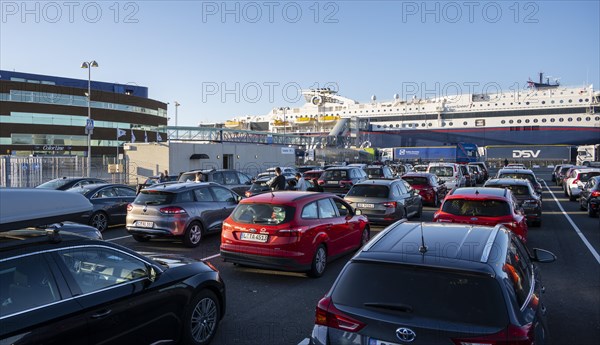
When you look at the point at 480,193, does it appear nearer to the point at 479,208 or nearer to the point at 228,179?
the point at 479,208

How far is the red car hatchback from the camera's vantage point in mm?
6898

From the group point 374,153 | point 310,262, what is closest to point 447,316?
point 310,262

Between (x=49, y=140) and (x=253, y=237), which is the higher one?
(x=49, y=140)

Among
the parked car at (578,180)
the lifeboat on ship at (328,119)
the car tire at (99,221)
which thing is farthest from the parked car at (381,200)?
the lifeboat on ship at (328,119)

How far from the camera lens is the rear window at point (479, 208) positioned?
8.29 metres

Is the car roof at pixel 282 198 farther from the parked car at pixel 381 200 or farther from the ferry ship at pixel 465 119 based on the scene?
the ferry ship at pixel 465 119

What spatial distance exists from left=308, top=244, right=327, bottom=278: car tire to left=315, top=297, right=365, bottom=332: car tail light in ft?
13.3

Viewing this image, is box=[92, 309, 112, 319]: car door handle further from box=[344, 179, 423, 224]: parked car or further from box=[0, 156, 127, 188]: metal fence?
box=[0, 156, 127, 188]: metal fence

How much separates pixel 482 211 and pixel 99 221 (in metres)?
10.3

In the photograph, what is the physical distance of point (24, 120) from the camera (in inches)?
2167

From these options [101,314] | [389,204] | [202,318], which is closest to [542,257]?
[202,318]

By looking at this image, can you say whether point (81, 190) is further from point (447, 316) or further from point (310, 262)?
point (447, 316)

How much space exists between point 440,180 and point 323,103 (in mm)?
74051

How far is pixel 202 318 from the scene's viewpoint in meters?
4.67
